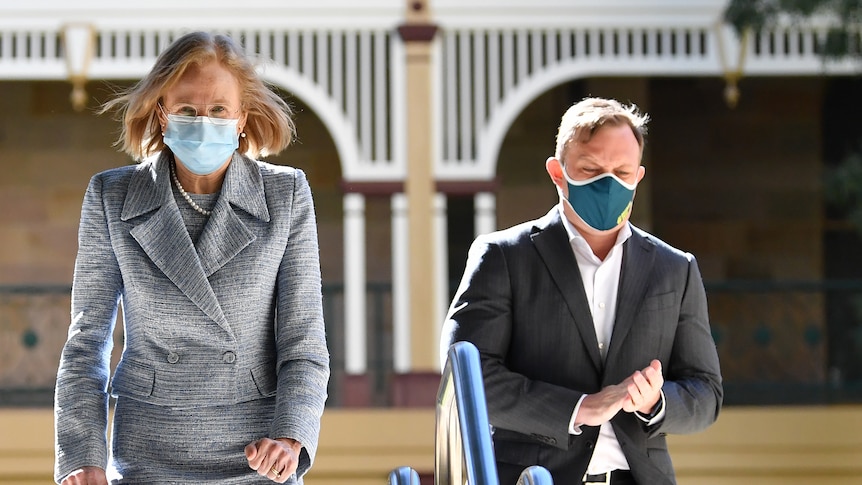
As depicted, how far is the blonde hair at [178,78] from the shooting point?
2.66m

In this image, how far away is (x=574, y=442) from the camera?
2.97 meters

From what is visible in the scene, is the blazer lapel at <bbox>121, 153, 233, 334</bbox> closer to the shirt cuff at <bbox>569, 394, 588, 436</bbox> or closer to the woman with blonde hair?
the woman with blonde hair

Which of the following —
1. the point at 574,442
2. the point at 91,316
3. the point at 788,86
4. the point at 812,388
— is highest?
the point at 788,86

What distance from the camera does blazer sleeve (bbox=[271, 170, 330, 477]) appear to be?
255cm

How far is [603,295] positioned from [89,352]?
1143 mm

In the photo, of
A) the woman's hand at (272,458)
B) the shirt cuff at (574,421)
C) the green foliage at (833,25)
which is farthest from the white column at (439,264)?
the woman's hand at (272,458)

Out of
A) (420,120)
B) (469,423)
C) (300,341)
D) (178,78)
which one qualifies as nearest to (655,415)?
(469,423)

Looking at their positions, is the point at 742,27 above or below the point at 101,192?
above

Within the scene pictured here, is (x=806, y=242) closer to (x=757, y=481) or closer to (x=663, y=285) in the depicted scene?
(x=757, y=481)

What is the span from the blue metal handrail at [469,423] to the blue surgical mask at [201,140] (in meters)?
0.60

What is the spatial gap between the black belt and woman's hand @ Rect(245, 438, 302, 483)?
0.74 meters

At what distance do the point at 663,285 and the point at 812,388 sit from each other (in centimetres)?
781

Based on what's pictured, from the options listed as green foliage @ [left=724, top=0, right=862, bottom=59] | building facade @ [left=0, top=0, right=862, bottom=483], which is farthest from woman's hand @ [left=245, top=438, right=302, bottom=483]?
green foliage @ [left=724, top=0, right=862, bottom=59]

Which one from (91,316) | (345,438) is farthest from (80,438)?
(345,438)
